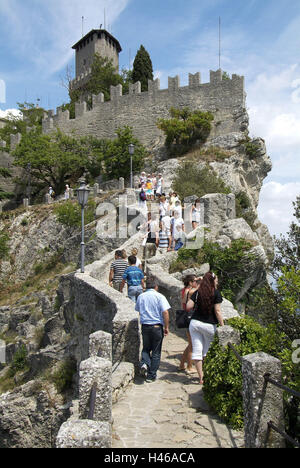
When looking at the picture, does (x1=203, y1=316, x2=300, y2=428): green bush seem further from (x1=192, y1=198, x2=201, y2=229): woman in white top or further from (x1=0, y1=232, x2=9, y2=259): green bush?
(x1=0, y1=232, x2=9, y2=259): green bush

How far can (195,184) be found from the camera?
20.2 m

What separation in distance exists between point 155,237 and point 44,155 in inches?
935

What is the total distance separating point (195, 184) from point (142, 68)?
90.0 feet

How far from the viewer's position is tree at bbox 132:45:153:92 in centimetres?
4284

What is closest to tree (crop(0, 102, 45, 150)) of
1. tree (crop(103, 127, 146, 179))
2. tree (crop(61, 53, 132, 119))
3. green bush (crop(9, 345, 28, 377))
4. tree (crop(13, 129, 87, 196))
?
tree (crop(61, 53, 132, 119))

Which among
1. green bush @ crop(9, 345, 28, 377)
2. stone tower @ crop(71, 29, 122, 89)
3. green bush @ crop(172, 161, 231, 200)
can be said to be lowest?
green bush @ crop(9, 345, 28, 377)

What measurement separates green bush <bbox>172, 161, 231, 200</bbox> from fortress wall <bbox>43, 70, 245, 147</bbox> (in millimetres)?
10994

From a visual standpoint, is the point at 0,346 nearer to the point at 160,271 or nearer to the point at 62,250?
the point at 62,250

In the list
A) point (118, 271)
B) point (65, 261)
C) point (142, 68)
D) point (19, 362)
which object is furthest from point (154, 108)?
point (118, 271)

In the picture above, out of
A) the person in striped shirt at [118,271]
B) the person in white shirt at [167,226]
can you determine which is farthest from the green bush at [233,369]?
the person in white shirt at [167,226]

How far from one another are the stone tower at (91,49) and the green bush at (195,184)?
3311cm

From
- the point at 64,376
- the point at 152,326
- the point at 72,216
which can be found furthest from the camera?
the point at 72,216

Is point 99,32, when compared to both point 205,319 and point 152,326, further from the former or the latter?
point 205,319
